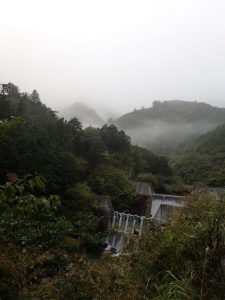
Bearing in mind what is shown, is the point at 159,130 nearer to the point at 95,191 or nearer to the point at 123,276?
the point at 95,191

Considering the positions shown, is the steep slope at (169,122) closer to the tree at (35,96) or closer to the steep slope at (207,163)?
the steep slope at (207,163)

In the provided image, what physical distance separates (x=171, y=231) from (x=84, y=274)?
5.98ft

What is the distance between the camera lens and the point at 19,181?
3264mm

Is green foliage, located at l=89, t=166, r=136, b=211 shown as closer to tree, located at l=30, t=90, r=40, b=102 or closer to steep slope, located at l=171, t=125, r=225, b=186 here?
steep slope, located at l=171, t=125, r=225, b=186

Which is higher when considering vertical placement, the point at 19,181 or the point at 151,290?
the point at 19,181

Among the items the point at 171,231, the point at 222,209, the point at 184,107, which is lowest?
the point at 171,231

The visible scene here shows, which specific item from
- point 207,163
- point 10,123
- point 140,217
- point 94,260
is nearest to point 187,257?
point 94,260

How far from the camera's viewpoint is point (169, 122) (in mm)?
85312

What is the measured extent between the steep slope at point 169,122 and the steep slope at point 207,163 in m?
16.6

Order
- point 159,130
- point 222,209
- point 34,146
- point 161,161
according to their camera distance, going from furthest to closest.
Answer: point 159,130 → point 161,161 → point 34,146 → point 222,209

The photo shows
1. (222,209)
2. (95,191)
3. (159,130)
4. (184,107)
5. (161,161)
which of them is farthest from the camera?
(184,107)

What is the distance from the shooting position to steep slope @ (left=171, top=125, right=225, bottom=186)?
1476 inches

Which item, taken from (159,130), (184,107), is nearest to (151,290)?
(159,130)

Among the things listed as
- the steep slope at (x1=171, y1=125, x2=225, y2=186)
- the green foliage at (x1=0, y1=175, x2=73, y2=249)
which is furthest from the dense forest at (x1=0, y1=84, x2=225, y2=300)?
the steep slope at (x1=171, y1=125, x2=225, y2=186)
